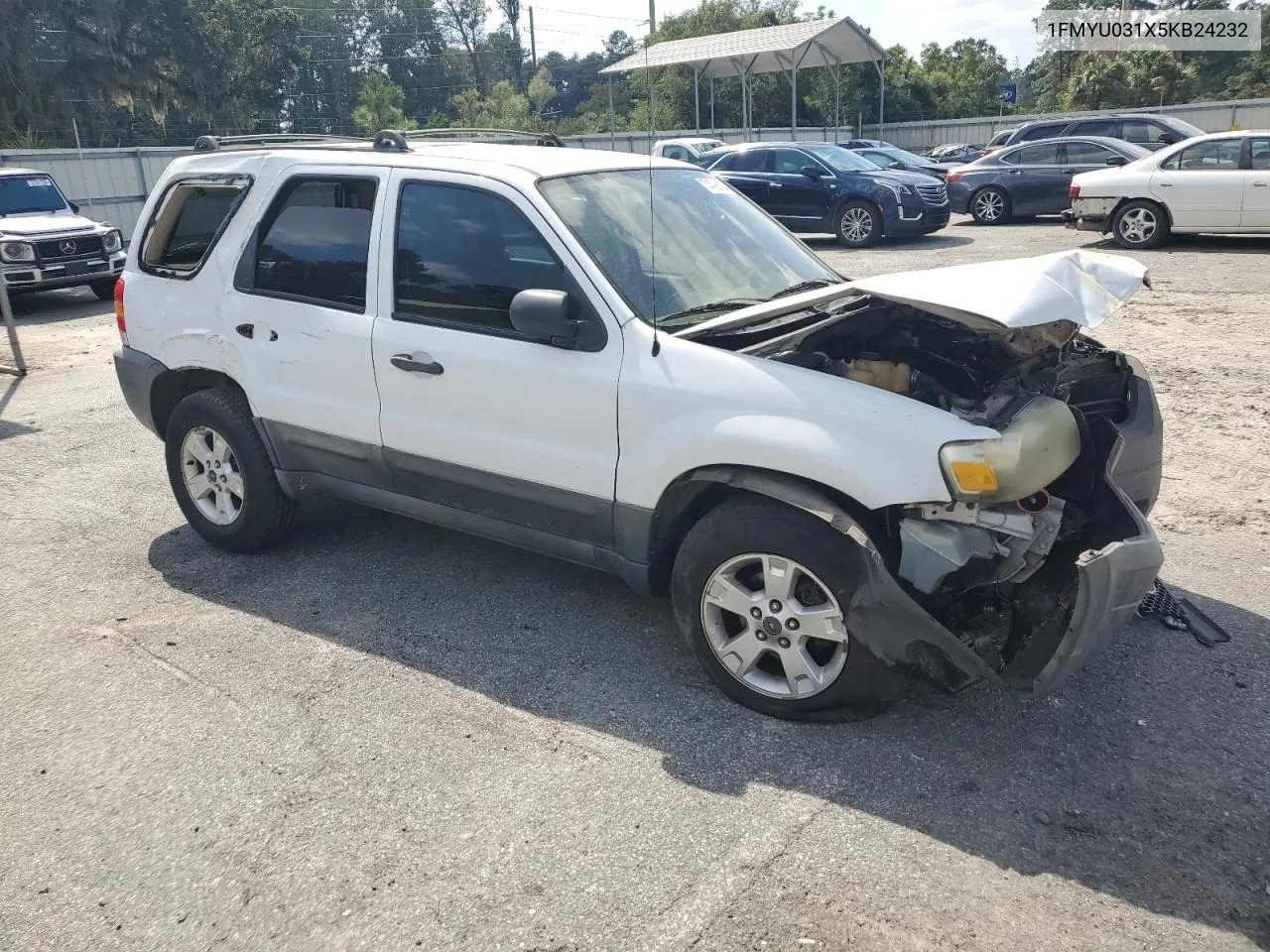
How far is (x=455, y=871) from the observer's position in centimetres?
291

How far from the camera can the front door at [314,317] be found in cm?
442

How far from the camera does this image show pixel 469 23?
74.1m

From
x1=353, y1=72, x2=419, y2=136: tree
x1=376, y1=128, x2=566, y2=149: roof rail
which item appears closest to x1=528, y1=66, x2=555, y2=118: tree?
x1=353, y1=72, x2=419, y2=136: tree

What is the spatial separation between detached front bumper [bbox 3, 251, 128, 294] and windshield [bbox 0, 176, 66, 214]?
129 centimetres

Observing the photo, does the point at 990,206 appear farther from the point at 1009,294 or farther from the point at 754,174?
the point at 1009,294

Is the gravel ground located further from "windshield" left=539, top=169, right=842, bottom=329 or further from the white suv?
"windshield" left=539, top=169, right=842, bottom=329

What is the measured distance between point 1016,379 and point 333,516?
3786 millimetres

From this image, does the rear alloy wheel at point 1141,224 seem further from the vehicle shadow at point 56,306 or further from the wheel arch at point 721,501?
the vehicle shadow at point 56,306

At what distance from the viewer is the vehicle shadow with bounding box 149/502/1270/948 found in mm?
2908

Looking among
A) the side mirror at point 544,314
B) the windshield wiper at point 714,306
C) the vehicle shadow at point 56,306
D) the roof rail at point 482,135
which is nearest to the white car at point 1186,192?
the roof rail at point 482,135

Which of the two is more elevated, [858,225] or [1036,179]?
[1036,179]

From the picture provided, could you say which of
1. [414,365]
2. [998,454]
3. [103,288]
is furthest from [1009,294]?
[103,288]

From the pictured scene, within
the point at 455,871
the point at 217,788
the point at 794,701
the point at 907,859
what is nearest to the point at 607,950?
the point at 455,871

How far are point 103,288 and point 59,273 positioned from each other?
1268 mm
